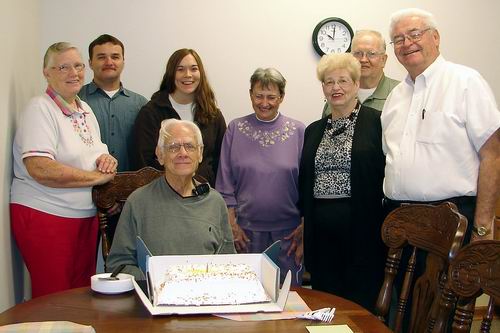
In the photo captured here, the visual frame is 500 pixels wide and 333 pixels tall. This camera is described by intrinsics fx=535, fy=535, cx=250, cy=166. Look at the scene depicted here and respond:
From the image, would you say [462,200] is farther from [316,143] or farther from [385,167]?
[316,143]

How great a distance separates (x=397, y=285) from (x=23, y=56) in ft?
7.10

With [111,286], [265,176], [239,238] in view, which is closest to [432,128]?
[265,176]

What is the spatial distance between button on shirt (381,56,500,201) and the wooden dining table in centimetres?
76

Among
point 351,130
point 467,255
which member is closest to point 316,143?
point 351,130

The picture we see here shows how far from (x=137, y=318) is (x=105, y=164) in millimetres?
1201

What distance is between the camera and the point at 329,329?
133 centimetres

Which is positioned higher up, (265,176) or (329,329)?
(265,176)

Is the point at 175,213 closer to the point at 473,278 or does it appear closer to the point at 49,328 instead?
the point at 49,328

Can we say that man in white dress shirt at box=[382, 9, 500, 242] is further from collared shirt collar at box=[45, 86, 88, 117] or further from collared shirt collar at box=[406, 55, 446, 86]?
collared shirt collar at box=[45, 86, 88, 117]

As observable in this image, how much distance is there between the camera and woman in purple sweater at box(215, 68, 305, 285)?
2768 millimetres

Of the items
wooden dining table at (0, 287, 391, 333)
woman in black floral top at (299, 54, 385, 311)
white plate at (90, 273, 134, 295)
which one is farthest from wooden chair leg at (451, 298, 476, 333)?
woman in black floral top at (299, 54, 385, 311)

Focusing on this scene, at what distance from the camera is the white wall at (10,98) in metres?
2.32

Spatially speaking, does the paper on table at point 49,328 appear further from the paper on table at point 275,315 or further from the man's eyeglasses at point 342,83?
the man's eyeglasses at point 342,83

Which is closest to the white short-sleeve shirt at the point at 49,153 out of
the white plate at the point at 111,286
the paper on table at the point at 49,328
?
the white plate at the point at 111,286
